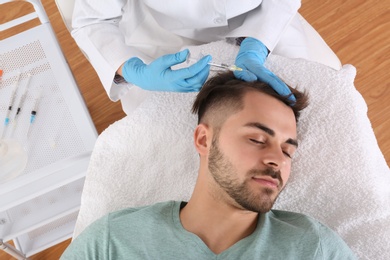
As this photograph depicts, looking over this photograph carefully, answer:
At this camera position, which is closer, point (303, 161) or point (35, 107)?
point (303, 161)

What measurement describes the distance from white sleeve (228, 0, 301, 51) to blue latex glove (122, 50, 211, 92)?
263 mm

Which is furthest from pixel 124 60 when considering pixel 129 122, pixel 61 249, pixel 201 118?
pixel 61 249

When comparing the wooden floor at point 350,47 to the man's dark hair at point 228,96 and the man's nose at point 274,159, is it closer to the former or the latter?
the man's dark hair at point 228,96

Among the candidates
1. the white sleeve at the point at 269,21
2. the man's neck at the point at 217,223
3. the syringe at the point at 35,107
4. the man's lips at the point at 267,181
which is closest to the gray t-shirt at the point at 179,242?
the man's neck at the point at 217,223

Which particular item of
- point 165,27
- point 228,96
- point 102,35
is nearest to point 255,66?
point 228,96

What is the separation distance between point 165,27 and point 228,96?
15.0 inches

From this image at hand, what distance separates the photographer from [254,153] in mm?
1088

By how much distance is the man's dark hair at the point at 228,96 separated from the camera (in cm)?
116

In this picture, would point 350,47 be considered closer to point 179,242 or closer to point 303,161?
point 303,161

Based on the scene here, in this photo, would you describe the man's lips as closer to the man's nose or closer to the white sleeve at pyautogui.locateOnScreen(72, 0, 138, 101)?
the man's nose

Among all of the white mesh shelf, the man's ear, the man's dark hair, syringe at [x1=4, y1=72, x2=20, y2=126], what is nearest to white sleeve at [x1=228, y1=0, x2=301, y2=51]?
the man's dark hair

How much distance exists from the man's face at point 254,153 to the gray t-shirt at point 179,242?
0.11 meters

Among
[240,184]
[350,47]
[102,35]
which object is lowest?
[350,47]

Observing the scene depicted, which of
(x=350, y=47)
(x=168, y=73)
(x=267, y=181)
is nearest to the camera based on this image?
(x=267, y=181)
